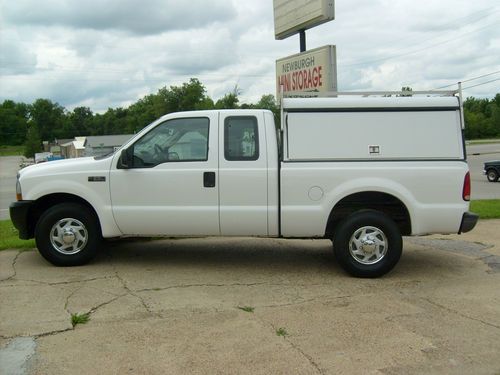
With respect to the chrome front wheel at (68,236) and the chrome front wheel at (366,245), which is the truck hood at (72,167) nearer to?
the chrome front wheel at (68,236)

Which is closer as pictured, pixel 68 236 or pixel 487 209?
pixel 68 236

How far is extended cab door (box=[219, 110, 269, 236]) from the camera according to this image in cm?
648

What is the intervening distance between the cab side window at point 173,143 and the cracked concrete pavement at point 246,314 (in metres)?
1.36

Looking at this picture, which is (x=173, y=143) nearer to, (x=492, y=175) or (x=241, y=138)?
(x=241, y=138)

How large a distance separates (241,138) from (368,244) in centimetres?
194

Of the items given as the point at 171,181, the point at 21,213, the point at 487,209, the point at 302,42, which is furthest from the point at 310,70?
the point at 21,213

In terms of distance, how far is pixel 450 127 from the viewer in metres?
6.43

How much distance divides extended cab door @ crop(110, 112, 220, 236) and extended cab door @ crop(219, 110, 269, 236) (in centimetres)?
10

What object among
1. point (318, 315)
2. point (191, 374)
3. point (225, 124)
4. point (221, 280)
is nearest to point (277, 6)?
point (225, 124)

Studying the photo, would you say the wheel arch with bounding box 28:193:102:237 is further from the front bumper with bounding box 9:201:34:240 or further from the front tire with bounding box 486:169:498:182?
the front tire with bounding box 486:169:498:182

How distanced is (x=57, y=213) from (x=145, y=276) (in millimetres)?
1354

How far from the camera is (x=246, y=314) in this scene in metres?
5.12

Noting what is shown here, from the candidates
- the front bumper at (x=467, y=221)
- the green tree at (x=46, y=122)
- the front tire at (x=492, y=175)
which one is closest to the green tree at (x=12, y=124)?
the green tree at (x=46, y=122)

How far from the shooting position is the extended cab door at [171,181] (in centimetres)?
655
